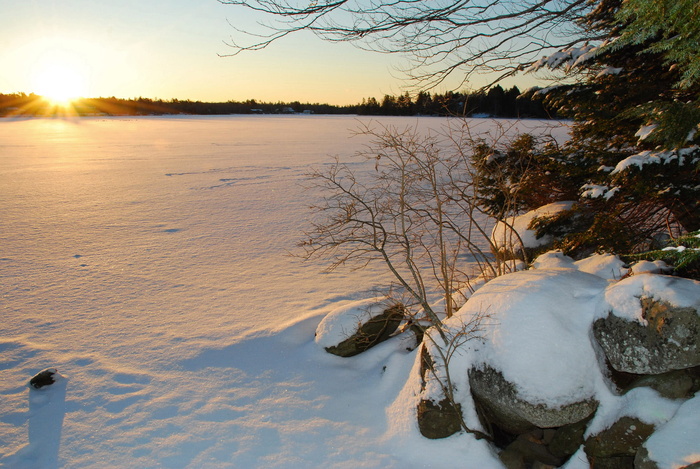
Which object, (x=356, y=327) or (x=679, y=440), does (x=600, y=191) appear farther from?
(x=356, y=327)

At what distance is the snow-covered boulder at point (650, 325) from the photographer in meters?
2.97

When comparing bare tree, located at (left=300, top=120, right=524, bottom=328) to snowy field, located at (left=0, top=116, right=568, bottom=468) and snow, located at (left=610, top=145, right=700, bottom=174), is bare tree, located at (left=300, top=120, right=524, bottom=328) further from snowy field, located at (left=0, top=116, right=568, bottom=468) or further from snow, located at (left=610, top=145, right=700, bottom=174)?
snow, located at (left=610, top=145, right=700, bottom=174)

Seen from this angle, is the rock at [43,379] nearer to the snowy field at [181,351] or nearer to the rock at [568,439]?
the snowy field at [181,351]

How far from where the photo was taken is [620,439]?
3.08m

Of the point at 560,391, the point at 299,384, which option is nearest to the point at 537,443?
the point at 560,391

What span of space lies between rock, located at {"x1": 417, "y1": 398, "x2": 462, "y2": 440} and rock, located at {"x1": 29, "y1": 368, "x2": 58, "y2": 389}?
3.61 metres

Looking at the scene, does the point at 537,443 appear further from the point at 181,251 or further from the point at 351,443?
the point at 181,251

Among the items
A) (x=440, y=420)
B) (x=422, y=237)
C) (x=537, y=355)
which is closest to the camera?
(x=537, y=355)

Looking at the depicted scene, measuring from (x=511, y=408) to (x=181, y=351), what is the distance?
344 centimetres

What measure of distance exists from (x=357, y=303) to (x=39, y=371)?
346cm

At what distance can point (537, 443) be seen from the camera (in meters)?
3.49

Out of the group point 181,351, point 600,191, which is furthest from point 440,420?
point 600,191

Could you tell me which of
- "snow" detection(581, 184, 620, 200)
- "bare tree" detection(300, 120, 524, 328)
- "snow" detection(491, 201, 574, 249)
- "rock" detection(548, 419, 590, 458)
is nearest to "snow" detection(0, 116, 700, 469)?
"rock" detection(548, 419, 590, 458)

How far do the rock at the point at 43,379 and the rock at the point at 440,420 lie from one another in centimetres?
361
